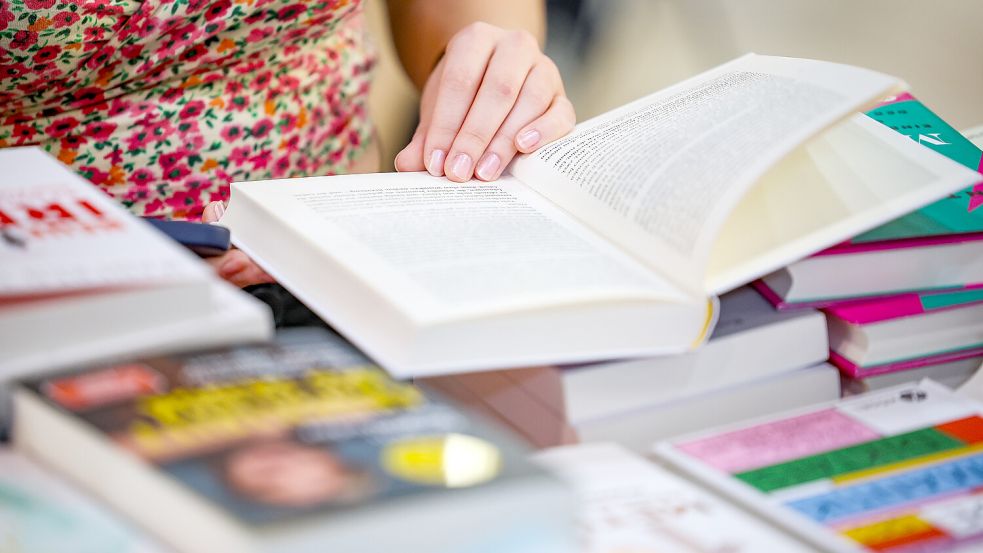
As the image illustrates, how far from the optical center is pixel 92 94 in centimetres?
82

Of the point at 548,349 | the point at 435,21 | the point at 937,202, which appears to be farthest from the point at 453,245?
the point at 435,21

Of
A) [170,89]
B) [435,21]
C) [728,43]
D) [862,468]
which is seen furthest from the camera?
[728,43]

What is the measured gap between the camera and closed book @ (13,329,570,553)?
0.29 metres

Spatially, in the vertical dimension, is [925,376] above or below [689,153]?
below

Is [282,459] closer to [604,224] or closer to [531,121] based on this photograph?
[604,224]

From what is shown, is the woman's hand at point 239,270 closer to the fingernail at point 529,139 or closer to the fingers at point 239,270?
the fingers at point 239,270

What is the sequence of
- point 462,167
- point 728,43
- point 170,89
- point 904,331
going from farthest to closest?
point 728,43 < point 170,89 < point 462,167 < point 904,331

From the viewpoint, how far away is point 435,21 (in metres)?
1.05

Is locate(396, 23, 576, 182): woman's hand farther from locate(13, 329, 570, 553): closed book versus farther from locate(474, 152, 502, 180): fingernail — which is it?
locate(13, 329, 570, 553): closed book

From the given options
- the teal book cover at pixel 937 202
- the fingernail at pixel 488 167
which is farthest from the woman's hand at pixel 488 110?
the teal book cover at pixel 937 202

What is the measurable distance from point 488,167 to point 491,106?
69 mm

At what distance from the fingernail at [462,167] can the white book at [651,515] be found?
266 mm

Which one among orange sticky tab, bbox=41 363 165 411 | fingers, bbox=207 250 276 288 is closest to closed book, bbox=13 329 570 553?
orange sticky tab, bbox=41 363 165 411

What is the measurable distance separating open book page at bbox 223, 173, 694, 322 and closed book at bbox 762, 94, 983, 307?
0.08 metres
